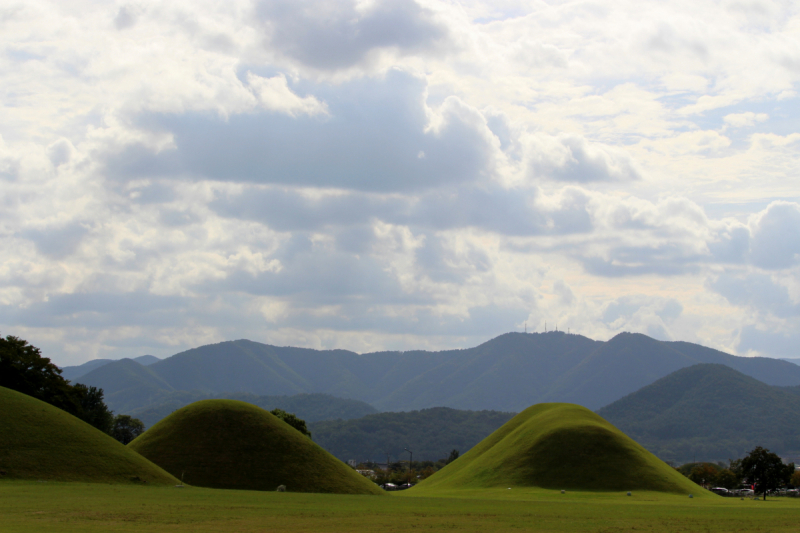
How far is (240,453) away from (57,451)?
20506 mm

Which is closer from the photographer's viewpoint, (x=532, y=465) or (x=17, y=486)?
(x=17, y=486)

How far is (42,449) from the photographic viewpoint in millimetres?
66625

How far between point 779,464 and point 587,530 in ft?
278

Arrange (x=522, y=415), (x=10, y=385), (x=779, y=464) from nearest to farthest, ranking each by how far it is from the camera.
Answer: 1. (x=10, y=385)
2. (x=779, y=464)
3. (x=522, y=415)

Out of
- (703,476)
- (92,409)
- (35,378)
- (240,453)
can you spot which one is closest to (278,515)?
(240,453)

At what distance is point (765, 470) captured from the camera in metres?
108

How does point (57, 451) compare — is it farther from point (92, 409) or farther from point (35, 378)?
point (92, 409)

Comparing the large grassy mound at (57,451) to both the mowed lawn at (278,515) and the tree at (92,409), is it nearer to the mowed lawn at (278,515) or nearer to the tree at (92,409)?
the mowed lawn at (278,515)

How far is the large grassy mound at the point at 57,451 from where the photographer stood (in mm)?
63312

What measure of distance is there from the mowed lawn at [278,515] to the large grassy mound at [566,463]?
4729 centimetres

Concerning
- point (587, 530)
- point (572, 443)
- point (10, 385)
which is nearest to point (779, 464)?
point (572, 443)

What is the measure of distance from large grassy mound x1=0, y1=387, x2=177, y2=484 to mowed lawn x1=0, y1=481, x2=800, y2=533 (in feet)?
12.6

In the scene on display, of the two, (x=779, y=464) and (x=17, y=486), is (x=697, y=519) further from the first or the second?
(x=779, y=464)

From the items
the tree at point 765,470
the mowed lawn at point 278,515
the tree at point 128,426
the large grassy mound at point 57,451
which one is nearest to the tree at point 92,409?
the large grassy mound at point 57,451
